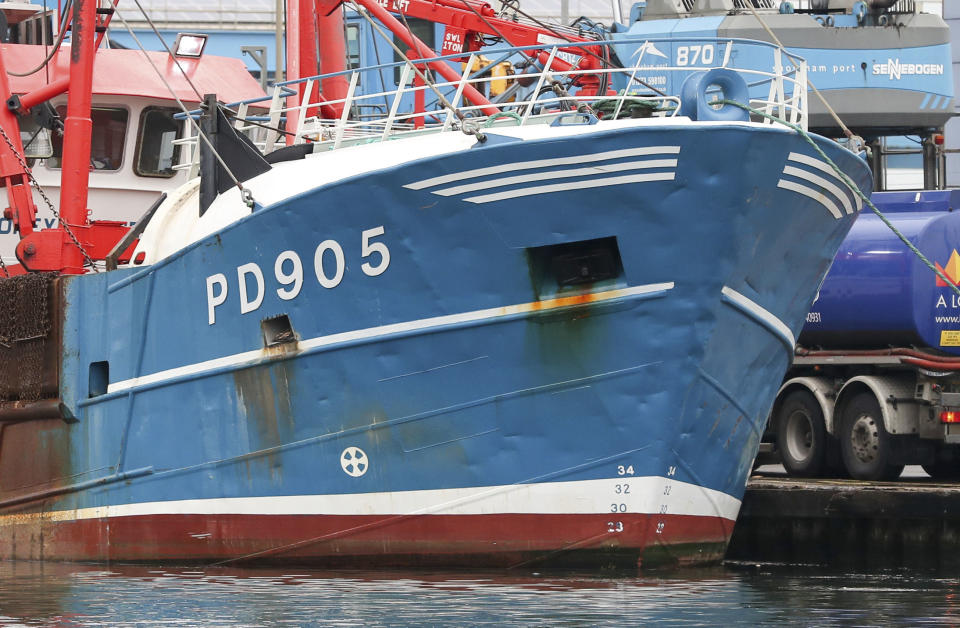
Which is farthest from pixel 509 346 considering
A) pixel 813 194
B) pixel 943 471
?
pixel 943 471

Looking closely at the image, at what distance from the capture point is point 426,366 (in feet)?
37.4

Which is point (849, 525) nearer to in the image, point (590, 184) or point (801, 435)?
point (801, 435)

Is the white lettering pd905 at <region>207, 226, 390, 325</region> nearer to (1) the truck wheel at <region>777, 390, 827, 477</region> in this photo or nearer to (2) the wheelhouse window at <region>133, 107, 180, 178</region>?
(2) the wheelhouse window at <region>133, 107, 180, 178</region>

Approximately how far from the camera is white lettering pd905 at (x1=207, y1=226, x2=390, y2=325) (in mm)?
11453

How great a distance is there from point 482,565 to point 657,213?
273 cm

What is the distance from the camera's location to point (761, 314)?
38.2 feet

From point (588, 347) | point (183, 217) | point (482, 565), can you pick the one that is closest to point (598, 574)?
point (482, 565)

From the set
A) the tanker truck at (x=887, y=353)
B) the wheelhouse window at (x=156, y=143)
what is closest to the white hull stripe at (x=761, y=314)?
the tanker truck at (x=887, y=353)

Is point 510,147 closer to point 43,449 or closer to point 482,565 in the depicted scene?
point 482,565

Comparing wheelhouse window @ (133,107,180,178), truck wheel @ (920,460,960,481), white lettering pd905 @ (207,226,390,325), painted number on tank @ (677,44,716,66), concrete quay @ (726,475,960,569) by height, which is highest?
painted number on tank @ (677,44,716,66)

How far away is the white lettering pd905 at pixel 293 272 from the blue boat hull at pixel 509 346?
15 millimetres

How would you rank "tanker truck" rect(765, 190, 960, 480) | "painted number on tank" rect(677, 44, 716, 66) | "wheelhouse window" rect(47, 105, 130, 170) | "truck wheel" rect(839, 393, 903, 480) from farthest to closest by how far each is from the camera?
1. "painted number on tank" rect(677, 44, 716, 66)
2. "wheelhouse window" rect(47, 105, 130, 170)
3. "truck wheel" rect(839, 393, 903, 480)
4. "tanker truck" rect(765, 190, 960, 480)

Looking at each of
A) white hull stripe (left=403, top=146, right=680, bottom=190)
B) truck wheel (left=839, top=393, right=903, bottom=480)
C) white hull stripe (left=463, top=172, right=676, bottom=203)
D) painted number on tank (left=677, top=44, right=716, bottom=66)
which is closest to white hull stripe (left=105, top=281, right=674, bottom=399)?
white hull stripe (left=463, top=172, right=676, bottom=203)

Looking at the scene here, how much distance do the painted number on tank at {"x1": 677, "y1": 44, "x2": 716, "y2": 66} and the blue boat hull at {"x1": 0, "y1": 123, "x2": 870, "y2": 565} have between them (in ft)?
26.8
